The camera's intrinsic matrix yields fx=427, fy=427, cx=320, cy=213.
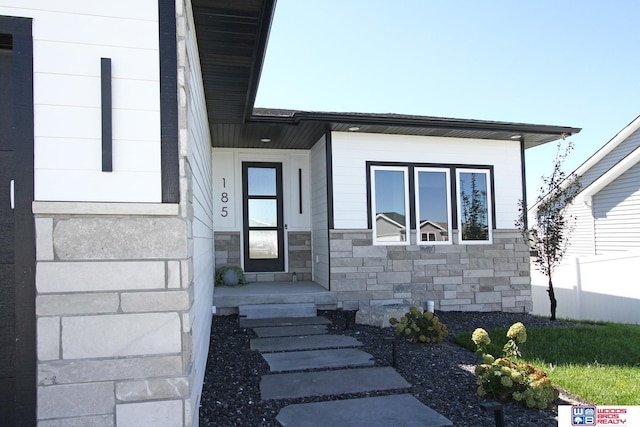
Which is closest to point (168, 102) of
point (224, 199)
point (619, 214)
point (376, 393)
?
point (376, 393)

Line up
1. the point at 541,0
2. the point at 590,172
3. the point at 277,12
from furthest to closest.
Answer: the point at 590,172, the point at 541,0, the point at 277,12

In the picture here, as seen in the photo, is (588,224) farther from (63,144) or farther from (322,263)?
(63,144)

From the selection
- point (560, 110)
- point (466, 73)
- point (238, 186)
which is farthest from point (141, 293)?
point (560, 110)

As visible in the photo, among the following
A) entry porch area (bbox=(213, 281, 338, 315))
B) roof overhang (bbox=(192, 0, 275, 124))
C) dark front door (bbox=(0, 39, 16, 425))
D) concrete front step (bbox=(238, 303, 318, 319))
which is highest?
roof overhang (bbox=(192, 0, 275, 124))

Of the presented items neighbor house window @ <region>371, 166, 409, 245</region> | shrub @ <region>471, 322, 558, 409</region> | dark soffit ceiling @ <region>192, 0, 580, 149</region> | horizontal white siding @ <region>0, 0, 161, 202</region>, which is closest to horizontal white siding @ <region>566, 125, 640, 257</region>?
dark soffit ceiling @ <region>192, 0, 580, 149</region>

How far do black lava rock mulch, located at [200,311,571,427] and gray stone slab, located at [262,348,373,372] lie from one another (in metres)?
0.11

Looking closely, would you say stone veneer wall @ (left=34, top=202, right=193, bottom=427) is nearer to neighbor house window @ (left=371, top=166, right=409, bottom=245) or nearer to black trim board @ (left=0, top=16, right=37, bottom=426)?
black trim board @ (left=0, top=16, right=37, bottom=426)

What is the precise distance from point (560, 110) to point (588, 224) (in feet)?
26.8

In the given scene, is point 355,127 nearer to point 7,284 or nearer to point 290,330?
point 290,330

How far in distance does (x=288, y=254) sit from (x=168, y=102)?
573 cm

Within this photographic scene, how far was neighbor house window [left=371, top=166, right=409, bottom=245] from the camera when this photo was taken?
6934 mm

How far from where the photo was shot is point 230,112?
5770 mm

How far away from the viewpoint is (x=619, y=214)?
11.6m

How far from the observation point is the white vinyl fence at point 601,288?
29.7ft
